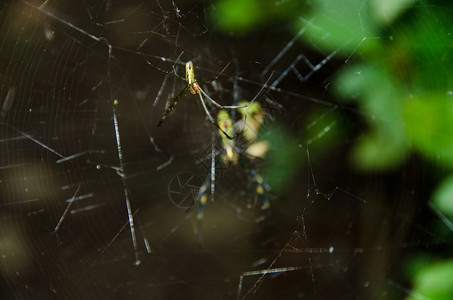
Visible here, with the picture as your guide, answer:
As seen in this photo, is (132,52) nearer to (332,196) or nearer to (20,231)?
(20,231)

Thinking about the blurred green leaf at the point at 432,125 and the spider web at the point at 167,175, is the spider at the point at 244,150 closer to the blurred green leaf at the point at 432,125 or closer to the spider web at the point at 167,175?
the spider web at the point at 167,175

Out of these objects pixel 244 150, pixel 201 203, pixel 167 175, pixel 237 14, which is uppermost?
pixel 237 14

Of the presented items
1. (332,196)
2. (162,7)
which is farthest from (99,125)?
(332,196)

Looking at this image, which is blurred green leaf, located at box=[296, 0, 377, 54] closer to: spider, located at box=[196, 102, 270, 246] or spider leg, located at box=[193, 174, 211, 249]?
spider, located at box=[196, 102, 270, 246]

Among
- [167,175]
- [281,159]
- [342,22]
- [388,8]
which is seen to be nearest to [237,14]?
[342,22]

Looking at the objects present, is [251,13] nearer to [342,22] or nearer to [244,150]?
[342,22]
